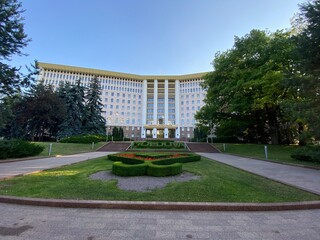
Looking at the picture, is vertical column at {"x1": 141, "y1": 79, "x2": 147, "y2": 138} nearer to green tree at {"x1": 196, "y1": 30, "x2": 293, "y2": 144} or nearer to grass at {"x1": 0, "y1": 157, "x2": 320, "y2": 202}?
green tree at {"x1": 196, "y1": 30, "x2": 293, "y2": 144}

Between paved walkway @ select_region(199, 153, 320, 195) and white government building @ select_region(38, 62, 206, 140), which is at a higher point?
white government building @ select_region(38, 62, 206, 140)

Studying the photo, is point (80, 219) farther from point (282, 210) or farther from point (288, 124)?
point (288, 124)

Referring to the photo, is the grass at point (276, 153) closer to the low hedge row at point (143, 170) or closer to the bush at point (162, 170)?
the bush at point (162, 170)

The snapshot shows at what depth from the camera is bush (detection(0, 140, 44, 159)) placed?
13003 mm

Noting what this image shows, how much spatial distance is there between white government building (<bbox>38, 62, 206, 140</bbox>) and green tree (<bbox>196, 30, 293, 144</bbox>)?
48.0 meters

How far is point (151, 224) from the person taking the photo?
11.9 feet

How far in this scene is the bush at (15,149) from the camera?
1300cm

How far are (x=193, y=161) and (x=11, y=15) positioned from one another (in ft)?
59.6

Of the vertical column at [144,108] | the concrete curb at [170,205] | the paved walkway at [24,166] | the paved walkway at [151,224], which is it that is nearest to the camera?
the paved walkway at [151,224]

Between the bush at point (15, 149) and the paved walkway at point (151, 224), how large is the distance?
36.2 feet

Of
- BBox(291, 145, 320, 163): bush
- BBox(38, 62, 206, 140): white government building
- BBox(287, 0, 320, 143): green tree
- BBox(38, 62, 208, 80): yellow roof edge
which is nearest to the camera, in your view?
BBox(287, 0, 320, 143): green tree

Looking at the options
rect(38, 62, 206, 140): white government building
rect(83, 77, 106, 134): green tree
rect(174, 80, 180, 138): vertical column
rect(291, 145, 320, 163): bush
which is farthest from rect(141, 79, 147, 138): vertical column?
rect(291, 145, 320, 163): bush

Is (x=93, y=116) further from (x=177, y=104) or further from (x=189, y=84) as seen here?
(x=189, y=84)

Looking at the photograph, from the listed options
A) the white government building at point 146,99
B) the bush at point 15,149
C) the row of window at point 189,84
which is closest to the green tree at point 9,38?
the bush at point 15,149
